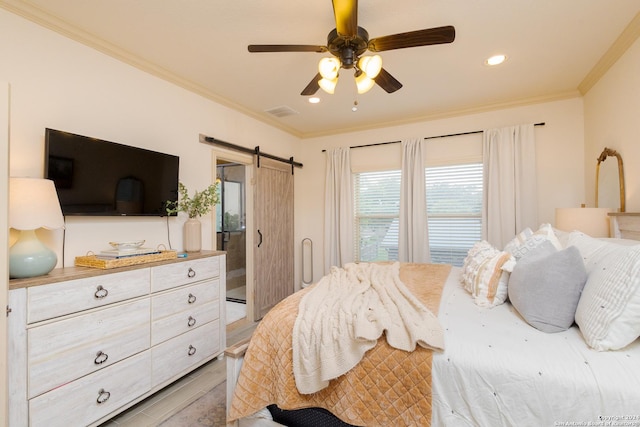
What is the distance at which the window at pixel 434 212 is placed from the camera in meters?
3.63

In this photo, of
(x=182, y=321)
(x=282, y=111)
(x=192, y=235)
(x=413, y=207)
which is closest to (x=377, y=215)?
(x=413, y=207)

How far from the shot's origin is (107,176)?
2.15 metres

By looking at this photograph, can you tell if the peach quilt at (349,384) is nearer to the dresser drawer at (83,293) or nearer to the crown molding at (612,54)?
the dresser drawer at (83,293)

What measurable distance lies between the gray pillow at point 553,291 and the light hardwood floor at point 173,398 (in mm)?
2227

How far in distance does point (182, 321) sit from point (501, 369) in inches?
85.7

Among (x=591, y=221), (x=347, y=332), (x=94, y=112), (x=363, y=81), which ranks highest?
(x=363, y=81)

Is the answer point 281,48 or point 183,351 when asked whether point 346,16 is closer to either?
point 281,48

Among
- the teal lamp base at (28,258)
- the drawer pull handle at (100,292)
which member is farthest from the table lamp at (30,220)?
the drawer pull handle at (100,292)

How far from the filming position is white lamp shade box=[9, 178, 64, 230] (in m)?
1.54

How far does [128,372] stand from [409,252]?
312cm

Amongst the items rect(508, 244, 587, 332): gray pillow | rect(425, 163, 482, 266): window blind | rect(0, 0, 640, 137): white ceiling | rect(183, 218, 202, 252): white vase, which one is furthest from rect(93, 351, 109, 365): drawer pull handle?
rect(425, 163, 482, 266): window blind

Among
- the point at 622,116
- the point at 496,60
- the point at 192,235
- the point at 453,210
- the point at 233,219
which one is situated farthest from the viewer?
the point at 233,219

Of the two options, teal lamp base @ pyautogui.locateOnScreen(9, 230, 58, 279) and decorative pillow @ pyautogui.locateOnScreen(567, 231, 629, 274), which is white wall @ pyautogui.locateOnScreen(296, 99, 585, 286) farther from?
teal lamp base @ pyautogui.locateOnScreen(9, 230, 58, 279)

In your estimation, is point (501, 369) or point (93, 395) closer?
point (501, 369)
